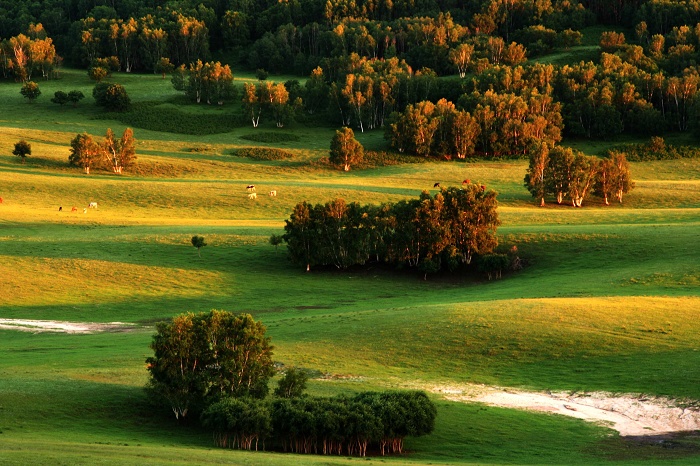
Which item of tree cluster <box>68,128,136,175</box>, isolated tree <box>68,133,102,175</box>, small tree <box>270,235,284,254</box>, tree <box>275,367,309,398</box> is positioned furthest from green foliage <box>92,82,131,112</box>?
tree <box>275,367,309,398</box>

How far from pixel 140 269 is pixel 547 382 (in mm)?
40563

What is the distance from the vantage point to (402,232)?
85688mm

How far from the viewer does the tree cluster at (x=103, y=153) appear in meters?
→ 121

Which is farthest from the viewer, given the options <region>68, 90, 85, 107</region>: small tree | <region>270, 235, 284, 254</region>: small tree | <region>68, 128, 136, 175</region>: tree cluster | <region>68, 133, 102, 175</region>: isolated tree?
<region>68, 90, 85, 107</region>: small tree

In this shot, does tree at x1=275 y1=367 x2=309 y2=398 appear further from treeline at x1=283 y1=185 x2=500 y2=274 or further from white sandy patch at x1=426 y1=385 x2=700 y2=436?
Answer: treeline at x1=283 y1=185 x2=500 y2=274

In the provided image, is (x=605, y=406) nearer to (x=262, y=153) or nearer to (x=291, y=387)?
(x=291, y=387)

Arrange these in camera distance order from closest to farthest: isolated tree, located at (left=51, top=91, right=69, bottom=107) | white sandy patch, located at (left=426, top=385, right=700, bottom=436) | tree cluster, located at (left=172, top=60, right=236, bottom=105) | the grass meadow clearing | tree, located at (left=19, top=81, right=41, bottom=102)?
the grass meadow clearing < white sandy patch, located at (left=426, top=385, right=700, bottom=436) < isolated tree, located at (left=51, top=91, right=69, bottom=107) < tree, located at (left=19, top=81, right=41, bottom=102) < tree cluster, located at (left=172, top=60, right=236, bottom=105)

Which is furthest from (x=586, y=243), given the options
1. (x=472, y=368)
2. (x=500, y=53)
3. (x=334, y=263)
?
(x=500, y=53)

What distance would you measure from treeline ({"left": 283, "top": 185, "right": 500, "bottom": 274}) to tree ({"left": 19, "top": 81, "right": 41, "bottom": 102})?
98.0m

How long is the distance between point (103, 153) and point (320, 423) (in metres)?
91.3

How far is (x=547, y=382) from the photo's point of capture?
51250mm

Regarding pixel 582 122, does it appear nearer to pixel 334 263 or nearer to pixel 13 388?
pixel 334 263

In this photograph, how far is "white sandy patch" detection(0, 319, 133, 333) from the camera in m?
63.0

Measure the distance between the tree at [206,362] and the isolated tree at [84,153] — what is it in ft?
265
